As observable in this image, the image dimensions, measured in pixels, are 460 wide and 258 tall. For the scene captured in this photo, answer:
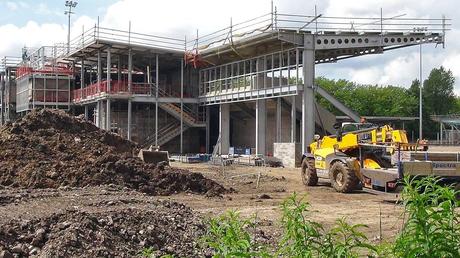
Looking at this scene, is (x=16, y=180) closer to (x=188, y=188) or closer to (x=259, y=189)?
(x=188, y=188)

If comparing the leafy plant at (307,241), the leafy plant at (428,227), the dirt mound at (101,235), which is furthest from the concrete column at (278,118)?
the leafy plant at (428,227)

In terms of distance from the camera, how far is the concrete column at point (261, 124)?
129 feet

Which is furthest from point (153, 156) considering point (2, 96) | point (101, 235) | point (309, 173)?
point (2, 96)

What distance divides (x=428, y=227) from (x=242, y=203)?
14.3 meters

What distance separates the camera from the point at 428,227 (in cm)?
427

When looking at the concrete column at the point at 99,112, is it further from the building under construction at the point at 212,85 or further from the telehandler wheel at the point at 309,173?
the telehandler wheel at the point at 309,173

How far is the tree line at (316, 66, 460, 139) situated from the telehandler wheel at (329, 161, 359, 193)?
63.5 metres

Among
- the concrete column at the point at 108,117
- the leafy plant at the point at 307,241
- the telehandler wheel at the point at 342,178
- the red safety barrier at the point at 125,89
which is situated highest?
the red safety barrier at the point at 125,89

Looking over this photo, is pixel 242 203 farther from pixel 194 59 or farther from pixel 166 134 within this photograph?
pixel 166 134

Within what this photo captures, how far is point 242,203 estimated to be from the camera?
18.4 m

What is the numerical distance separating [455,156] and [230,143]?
98.2 ft

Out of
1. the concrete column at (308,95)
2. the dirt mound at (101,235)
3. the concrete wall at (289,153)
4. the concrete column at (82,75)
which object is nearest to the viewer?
the dirt mound at (101,235)

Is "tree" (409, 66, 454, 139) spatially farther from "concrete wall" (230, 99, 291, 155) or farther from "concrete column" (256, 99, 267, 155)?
"concrete column" (256, 99, 267, 155)

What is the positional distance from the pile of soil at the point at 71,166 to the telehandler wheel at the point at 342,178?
152 inches
